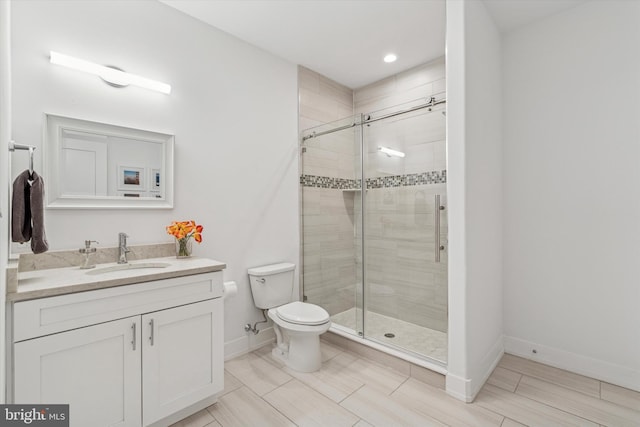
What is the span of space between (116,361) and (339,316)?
71.9 inches

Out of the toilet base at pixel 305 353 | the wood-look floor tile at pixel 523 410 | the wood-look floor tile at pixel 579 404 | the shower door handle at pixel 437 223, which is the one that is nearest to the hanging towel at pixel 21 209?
the toilet base at pixel 305 353

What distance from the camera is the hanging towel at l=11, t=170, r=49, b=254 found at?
4.32ft

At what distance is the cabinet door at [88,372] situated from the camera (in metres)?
1.21

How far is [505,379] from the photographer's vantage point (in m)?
2.07

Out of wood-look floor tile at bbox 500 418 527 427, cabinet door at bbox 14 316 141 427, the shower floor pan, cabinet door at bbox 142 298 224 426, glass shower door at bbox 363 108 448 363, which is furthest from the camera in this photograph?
glass shower door at bbox 363 108 448 363

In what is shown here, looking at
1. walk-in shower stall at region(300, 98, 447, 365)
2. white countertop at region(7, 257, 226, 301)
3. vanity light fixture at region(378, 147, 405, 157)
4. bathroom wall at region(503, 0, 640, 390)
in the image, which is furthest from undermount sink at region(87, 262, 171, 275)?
bathroom wall at region(503, 0, 640, 390)

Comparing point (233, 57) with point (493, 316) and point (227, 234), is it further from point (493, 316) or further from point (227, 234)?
point (493, 316)

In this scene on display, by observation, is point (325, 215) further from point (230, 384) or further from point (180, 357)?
point (180, 357)

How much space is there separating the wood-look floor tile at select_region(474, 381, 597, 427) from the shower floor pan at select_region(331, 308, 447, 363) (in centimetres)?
31

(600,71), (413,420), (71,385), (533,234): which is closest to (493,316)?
(533,234)

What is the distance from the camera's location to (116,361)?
1.41m

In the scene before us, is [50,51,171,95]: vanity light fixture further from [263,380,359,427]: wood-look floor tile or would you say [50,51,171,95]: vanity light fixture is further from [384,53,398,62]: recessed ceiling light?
[263,380,359,427]: wood-look floor tile

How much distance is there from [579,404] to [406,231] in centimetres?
150

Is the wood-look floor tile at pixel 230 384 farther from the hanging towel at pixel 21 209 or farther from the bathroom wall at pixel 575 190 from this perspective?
the bathroom wall at pixel 575 190
